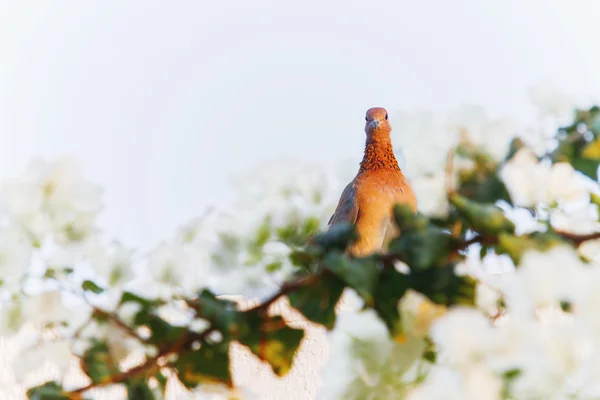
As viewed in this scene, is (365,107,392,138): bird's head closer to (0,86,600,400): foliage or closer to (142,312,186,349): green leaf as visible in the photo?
(0,86,600,400): foliage

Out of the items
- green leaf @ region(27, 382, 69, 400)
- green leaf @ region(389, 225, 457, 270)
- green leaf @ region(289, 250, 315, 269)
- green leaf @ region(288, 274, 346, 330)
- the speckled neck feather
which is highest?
green leaf @ region(389, 225, 457, 270)

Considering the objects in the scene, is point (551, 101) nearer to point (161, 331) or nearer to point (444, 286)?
point (444, 286)

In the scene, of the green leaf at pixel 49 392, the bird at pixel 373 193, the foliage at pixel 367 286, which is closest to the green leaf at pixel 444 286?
the foliage at pixel 367 286

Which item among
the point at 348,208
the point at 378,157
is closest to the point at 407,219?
the point at 348,208

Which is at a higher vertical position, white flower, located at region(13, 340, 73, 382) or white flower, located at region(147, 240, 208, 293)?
white flower, located at region(147, 240, 208, 293)

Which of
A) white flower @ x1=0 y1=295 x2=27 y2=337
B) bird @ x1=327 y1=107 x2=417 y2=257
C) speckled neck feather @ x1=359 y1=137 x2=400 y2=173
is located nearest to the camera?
white flower @ x1=0 y1=295 x2=27 y2=337

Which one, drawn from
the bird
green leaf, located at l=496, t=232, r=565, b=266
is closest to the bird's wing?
the bird

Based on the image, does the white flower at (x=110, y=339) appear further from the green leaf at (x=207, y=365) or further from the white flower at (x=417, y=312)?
the white flower at (x=417, y=312)
